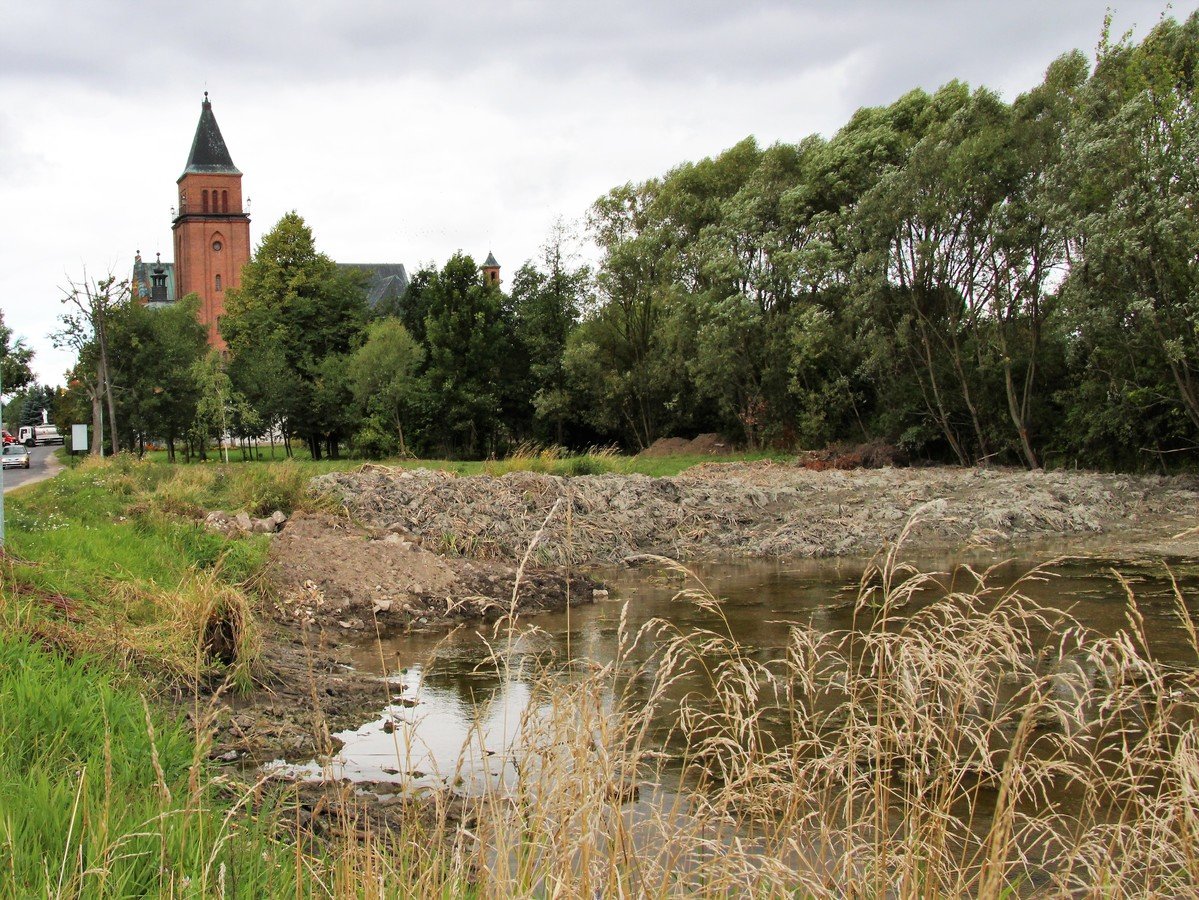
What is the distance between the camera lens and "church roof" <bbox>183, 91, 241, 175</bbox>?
88938 millimetres

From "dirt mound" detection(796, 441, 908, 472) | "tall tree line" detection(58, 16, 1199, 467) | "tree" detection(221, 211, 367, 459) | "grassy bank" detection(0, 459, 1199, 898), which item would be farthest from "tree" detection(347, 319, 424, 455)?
"grassy bank" detection(0, 459, 1199, 898)

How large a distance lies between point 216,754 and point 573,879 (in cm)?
432

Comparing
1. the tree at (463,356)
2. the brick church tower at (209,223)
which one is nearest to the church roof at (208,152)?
the brick church tower at (209,223)

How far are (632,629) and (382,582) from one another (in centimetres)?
400

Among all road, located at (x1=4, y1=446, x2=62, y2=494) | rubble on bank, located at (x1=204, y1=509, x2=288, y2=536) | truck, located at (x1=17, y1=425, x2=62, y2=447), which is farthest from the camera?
truck, located at (x1=17, y1=425, x2=62, y2=447)

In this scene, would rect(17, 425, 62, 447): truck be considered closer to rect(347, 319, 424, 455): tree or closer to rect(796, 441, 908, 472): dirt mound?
rect(347, 319, 424, 455): tree

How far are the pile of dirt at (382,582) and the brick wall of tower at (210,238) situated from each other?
7962 centimetres

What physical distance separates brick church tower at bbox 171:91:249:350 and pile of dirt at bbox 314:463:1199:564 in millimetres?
75119

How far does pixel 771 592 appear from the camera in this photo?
14172 millimetres

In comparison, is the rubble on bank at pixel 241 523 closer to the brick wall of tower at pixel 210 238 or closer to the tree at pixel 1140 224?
the tree at pixel 1140 224

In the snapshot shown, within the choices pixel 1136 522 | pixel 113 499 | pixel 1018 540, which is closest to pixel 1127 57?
pixel 1136 522

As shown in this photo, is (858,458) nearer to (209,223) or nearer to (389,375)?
(389,375)

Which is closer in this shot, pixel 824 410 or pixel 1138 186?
pixel 1138 186

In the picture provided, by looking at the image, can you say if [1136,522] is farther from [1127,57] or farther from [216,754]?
[216,754]
